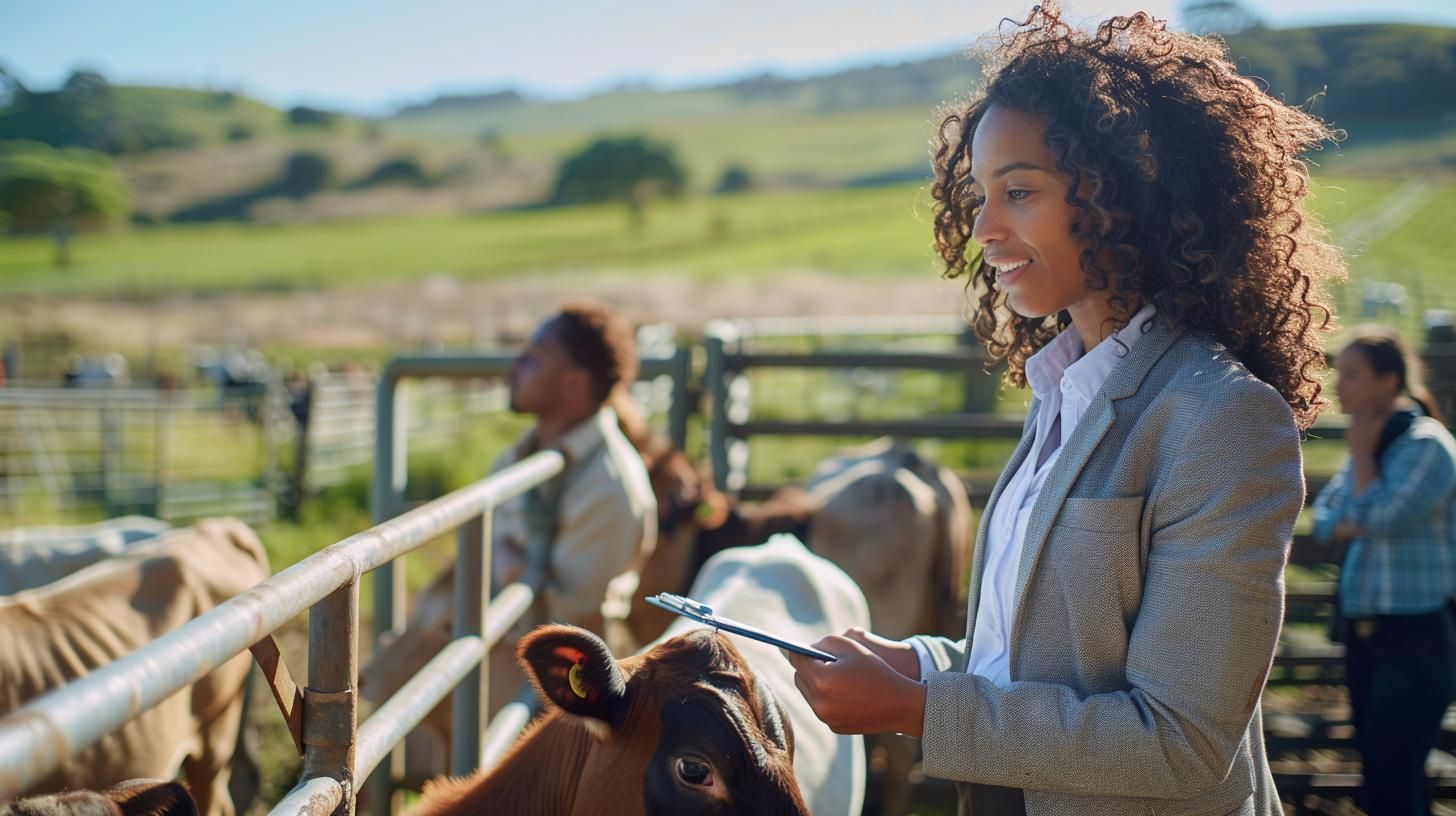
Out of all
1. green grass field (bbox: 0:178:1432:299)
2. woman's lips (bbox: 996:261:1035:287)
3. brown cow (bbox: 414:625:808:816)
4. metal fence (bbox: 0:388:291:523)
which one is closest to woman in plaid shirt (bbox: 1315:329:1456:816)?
brown cow (bbox: 414:625:808:816)

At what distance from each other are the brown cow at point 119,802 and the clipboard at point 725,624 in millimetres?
769

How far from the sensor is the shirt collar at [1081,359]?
1.50m

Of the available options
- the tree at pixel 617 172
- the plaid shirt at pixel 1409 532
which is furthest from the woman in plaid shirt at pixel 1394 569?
the tree at pixel 617 172

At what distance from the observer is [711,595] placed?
3352 millimetres

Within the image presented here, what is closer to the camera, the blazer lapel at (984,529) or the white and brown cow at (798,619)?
the blazer lapel at (984,529)

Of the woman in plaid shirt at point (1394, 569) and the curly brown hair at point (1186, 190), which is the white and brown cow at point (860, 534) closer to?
the woman in plaid shirt at point (1394, 569)

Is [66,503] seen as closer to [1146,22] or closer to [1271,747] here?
[1271,747]

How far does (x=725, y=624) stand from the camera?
1.51 m

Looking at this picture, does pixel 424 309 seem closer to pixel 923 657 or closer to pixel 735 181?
pixel 923 657

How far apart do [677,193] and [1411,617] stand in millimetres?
91530

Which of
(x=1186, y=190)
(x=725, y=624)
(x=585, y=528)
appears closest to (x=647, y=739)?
(x=725, y=624)

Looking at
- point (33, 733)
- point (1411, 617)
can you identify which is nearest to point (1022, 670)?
point (33, 733)

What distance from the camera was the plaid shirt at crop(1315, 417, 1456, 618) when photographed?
3350mm

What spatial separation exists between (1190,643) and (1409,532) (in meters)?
2.63
